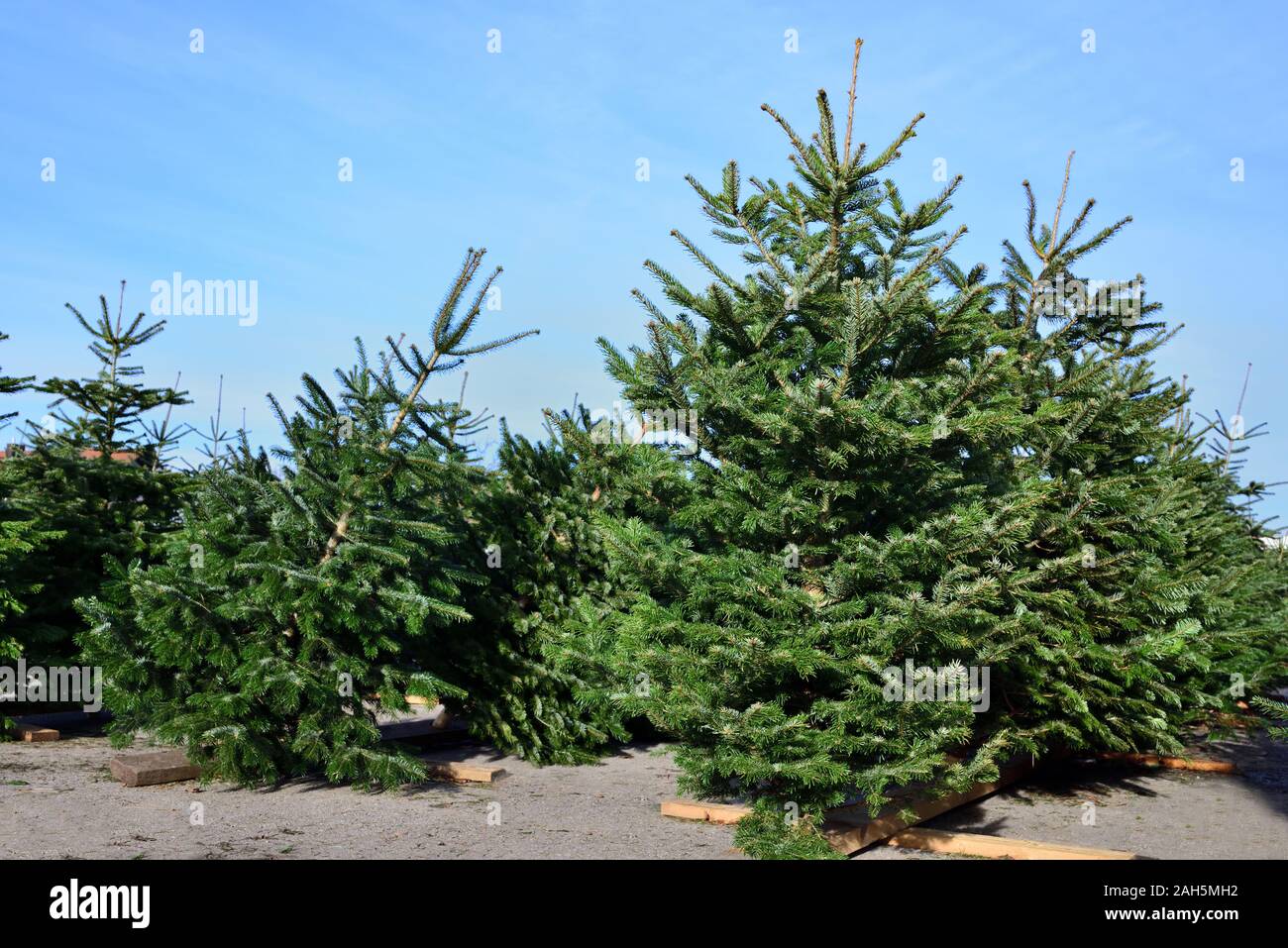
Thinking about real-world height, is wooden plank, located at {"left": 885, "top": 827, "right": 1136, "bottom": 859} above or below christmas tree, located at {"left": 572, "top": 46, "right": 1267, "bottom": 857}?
below

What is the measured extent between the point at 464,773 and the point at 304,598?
2.95m

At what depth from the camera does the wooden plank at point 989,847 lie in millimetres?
7676

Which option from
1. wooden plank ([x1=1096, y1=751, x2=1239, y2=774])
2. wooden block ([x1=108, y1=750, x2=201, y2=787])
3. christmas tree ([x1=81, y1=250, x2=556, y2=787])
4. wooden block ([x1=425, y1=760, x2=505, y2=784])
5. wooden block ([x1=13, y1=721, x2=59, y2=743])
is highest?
christmas tree ([x1=81, y1=250, x2=556, y2=787])

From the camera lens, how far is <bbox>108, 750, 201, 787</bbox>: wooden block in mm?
9617

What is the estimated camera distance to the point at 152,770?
31.7 ft

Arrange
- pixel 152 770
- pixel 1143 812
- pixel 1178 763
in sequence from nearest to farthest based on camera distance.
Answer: pixel 152 770 → pixel 1143 812 → pixel 1178 763

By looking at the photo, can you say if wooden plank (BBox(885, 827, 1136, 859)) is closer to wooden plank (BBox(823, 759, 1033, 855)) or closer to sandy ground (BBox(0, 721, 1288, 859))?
wooden plank (BBox(823, 759, 1033, 855))

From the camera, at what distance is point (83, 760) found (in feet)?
35.7

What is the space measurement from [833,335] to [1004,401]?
4.74 feet

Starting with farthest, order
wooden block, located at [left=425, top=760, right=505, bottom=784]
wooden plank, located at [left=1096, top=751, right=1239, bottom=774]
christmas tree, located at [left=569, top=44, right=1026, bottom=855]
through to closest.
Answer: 1. wooden plank, located at [left=1096, top=751, right=1239, bottom=774]
2. wooden block, located at [left=425, top=760, right=505, bottom=784]
3. christmas tree, located at [left=569, top=44, right=1026, bottom=855]

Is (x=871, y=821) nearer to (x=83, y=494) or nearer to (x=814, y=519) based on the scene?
(x=814, y=519)

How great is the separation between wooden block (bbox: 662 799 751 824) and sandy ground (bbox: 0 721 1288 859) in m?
0.15

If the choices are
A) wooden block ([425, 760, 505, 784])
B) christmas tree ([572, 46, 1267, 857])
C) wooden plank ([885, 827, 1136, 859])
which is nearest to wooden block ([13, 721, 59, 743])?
wooden block ([425, 760, 505, 784])

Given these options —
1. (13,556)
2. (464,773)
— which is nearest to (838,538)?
(464,773)
